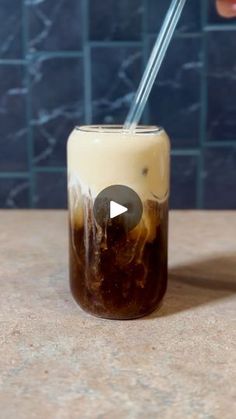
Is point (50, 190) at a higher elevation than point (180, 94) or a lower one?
lower

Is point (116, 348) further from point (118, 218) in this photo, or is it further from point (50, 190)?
point (50, 190)

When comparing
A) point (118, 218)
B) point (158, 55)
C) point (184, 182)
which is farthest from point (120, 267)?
point (184, 182)

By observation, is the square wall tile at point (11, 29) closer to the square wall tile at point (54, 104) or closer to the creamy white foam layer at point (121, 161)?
the square wall tile at point (54, 104)

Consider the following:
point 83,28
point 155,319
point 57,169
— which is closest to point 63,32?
point 83,28

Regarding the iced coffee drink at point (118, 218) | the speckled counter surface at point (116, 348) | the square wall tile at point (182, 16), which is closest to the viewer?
the speckled counter surface at point (116, 348)

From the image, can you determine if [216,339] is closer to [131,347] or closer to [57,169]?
[131,347]
